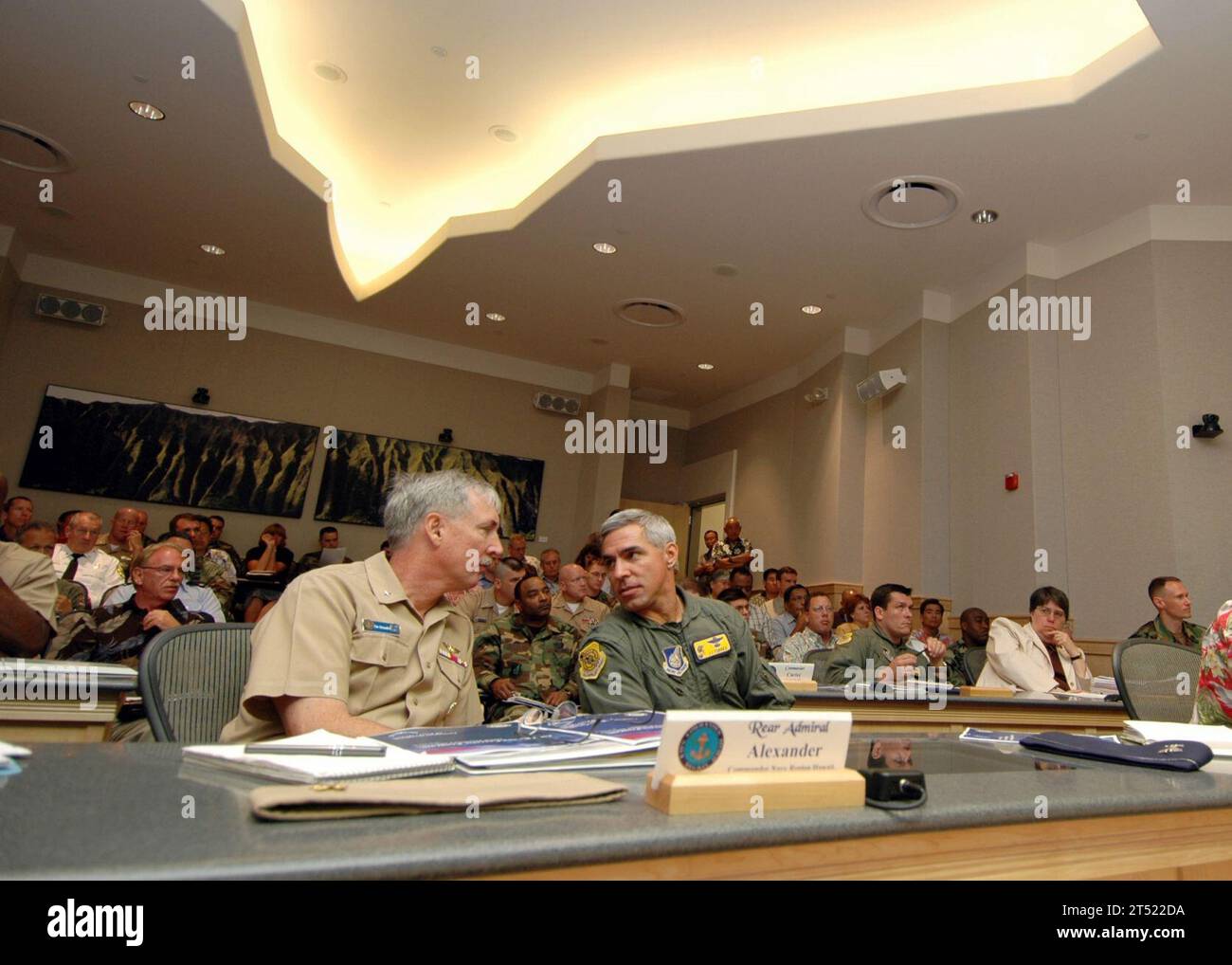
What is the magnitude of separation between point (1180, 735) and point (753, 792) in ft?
3.52

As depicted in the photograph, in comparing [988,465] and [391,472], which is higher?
[391,472]

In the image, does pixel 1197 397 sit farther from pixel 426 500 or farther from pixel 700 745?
pixel 700 745

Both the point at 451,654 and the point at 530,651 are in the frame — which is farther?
the point at 530,651

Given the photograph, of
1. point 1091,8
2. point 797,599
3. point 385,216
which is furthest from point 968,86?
point 385,216

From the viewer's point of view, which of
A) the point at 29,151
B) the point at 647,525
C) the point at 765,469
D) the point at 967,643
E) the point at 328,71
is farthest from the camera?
the point at 765,469

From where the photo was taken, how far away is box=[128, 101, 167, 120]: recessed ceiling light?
198 inches

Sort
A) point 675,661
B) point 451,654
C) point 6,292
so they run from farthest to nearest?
1. point 6,292
2. point 675,661
3. point 451,654

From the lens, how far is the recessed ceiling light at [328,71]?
5.34 metres

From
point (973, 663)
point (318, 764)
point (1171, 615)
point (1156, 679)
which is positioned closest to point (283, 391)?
point (973, 663)

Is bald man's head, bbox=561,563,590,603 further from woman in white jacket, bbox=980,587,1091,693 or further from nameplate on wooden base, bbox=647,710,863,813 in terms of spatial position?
nameplate on wooden base, bbox=647,710,863,813

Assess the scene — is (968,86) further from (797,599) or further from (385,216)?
(385,216)

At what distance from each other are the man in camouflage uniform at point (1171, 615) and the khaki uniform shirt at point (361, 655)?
4.05 meters

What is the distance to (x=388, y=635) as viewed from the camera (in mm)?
1578

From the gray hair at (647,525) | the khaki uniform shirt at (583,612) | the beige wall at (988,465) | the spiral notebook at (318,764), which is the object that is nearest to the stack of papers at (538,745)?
the spiral notebook at (318,764)
